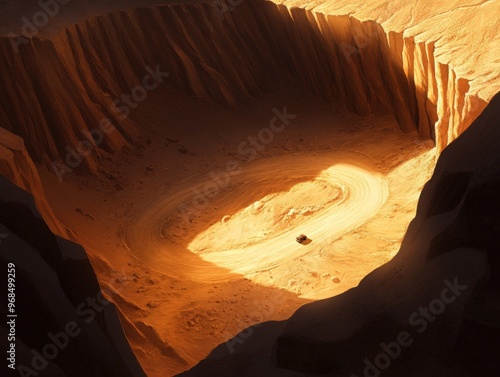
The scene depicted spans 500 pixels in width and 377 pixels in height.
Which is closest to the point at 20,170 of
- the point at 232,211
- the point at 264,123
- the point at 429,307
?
the point at 232,211

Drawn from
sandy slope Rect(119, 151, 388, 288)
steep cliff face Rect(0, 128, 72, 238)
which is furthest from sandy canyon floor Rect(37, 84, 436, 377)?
steep cliff face Rect(0, 128, 72, 238)

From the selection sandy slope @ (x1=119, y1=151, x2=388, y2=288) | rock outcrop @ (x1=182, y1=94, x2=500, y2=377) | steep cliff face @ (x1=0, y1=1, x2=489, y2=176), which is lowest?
rock outcrop @ (x1=182, y1=94, x2=500, y2=377)

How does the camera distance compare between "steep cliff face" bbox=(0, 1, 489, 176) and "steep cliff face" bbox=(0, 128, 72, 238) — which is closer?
"steep cliff face" bbox=(0, 128, 72, 238)

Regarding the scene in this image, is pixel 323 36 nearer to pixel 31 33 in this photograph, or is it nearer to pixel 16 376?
pixel 31 33

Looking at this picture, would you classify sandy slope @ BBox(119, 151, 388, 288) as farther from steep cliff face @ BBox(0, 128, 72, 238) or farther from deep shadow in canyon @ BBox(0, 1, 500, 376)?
steep cliff face @ BBox(0, 128, 72, 238)

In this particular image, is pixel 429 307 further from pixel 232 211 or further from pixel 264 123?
pixel 264 123

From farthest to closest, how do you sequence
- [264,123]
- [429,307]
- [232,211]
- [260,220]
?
1. [264,123]
2. [232,211]
3. [260,220]
4. [429,307]
